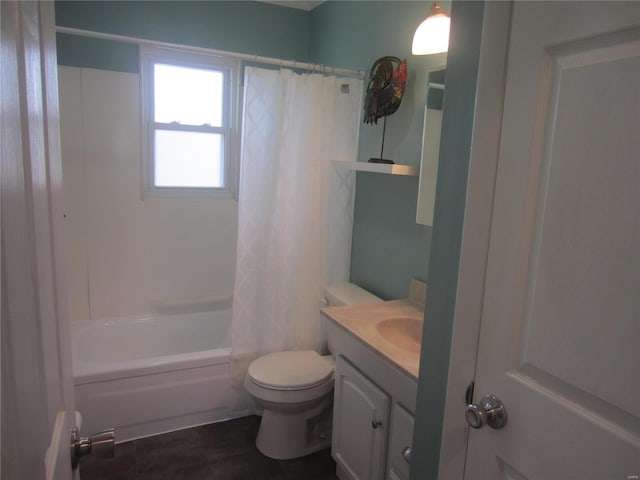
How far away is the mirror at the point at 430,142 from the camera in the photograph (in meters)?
1.99

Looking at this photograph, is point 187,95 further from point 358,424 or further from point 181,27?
point 358,424

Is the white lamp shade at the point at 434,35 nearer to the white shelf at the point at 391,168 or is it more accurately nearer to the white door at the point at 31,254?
the white shelf at the point at 391,168

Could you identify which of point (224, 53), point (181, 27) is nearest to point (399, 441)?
point (224, 53)

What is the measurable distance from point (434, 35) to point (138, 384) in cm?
224

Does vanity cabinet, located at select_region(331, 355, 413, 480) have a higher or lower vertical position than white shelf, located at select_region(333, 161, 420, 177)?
lower

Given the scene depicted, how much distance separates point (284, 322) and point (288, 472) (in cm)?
77

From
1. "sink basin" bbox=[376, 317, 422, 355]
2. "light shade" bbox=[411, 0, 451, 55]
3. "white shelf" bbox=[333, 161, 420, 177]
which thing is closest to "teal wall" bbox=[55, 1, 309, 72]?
"white shelf" bbox=[333, 161, 420, 177]

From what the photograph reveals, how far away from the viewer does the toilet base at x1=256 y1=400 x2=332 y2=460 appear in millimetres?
2275

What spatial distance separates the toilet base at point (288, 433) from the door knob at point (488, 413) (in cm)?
143

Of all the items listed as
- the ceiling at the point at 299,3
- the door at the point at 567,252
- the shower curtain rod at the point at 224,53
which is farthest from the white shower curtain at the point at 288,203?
the door at the point at 567,252

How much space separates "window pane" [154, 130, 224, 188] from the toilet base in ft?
5.61

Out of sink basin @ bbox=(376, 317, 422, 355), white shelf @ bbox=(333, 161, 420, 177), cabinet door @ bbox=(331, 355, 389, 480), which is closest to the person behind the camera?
cabinet door @ bbox=(331, 355, 389, 480)

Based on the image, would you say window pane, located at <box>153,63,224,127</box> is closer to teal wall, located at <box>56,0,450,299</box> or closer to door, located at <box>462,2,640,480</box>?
teal wall, located at <box>56,0,450,299</box>

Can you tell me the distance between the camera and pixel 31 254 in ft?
1.80
